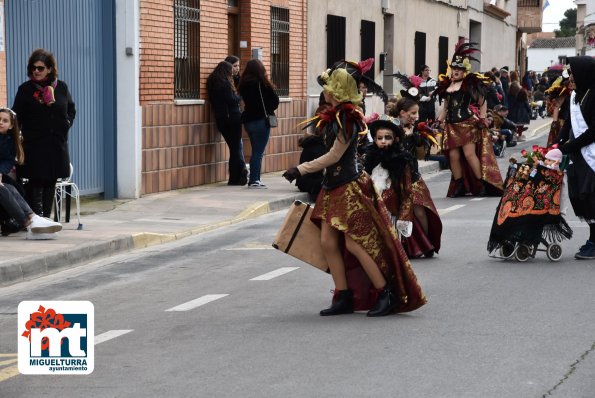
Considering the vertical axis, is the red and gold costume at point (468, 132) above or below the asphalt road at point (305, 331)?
above

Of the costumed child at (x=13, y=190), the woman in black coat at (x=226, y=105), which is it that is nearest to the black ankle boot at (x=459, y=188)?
the woman in black coat at (x=226, y=105)

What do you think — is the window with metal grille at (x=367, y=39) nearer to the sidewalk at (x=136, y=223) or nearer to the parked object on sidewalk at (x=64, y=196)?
the sidewalk at (x=136, y=223)

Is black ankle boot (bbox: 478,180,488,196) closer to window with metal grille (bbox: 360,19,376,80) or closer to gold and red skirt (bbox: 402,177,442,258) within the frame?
gold and red skirt (bbox: 402,177,442,258)

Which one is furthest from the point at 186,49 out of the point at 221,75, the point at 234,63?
the point at 234,63

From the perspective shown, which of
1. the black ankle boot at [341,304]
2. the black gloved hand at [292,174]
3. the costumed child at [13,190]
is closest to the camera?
the black gloved hand at [292,174]

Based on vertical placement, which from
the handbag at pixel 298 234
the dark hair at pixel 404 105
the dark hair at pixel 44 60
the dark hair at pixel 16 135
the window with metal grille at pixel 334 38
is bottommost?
the handbag at pixel 298 234

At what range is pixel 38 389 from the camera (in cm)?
702

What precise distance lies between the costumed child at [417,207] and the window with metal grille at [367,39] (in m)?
15.9

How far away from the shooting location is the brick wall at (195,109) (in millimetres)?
17953

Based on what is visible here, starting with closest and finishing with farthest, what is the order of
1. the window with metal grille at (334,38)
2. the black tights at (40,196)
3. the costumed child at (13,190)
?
1. the costumed child at (13,190)
2. the black tights at (40,196)
3. the window with metal grille at (334,38)

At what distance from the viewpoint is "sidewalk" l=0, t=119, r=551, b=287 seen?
11.8 meters

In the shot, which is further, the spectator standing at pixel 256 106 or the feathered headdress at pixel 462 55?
the spectator standing at pixel 256 106

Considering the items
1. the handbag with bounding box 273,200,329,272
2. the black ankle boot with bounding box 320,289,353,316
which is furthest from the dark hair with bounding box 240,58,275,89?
the black ankle boot with bounding box 320,289,353,316

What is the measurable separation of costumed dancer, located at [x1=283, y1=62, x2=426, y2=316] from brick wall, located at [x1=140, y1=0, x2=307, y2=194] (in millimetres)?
8886
